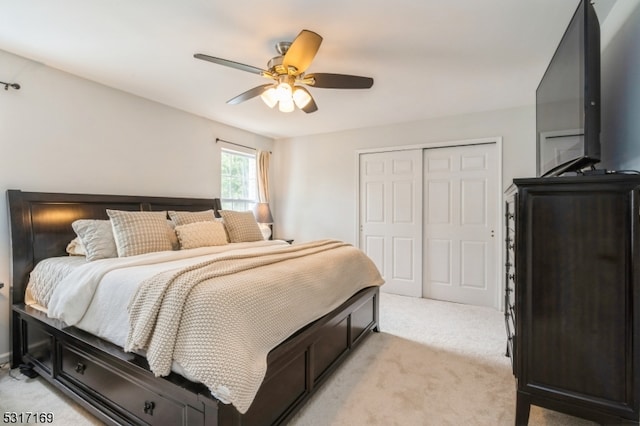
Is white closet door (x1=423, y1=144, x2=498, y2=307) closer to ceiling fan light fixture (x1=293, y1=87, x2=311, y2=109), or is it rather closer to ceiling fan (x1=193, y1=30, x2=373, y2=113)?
ceiling fan (x1=193, y1=30, x2=373, y2=113)

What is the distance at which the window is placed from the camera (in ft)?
14.7

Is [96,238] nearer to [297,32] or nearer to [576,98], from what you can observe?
[297,32]

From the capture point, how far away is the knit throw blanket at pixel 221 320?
1.29 meters

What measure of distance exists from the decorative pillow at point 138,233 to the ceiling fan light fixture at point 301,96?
165cm

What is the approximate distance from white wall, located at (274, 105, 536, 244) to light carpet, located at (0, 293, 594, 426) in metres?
2.05

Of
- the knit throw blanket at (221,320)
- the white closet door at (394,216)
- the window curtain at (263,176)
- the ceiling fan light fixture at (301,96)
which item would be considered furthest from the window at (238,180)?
the knit throw blanket at (221,320)

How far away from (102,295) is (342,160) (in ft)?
11.9

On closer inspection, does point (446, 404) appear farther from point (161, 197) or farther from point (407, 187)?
point (161, 197)

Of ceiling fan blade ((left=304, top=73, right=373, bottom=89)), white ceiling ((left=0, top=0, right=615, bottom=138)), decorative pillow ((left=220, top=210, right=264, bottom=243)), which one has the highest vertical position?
white ceiling ((left=0, top=0, right=615, bottom=138))

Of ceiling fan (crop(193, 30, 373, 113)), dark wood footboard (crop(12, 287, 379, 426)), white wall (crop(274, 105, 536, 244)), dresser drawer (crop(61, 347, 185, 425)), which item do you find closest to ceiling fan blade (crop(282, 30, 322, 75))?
ceiling fan (crop(193, 30, 373, 113))

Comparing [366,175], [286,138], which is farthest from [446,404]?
[286,138]

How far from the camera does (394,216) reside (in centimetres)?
438

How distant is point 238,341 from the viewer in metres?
1.35

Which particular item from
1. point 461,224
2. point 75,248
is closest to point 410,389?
point 461,224
